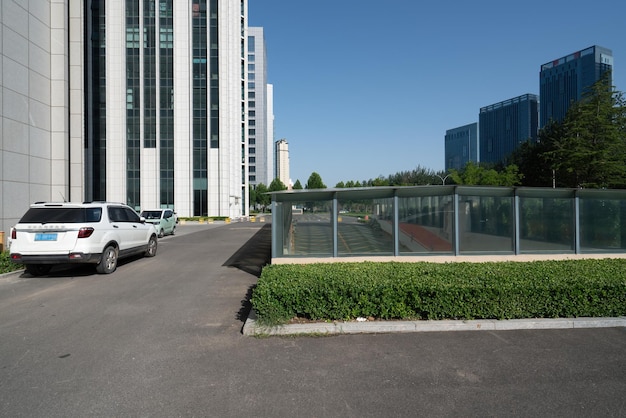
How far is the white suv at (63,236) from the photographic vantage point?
8.95 meters

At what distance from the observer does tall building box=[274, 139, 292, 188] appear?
166000 millimetres

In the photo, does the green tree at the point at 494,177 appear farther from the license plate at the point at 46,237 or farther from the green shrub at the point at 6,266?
the green shrub at the point at 6,266

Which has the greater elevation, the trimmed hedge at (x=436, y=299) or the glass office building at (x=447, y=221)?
the glass office building at (x=447, y=221)

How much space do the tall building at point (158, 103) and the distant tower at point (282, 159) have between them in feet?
379

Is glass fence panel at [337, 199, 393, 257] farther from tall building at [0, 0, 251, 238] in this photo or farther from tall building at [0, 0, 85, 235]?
tall building at [0, 0, 251, 238]

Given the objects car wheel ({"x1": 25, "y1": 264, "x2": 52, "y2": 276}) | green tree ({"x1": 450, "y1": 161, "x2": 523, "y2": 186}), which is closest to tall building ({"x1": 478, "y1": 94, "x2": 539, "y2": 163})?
green tree ({"x1": 450, "y1": 161, "x2": 523, "y2": 186})

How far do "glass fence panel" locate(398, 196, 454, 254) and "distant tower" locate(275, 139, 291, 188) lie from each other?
156564 mm

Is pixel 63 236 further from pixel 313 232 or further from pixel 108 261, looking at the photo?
pixel 313 232

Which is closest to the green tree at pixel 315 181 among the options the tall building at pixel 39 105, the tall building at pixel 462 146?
the tall building at pixel 39 105

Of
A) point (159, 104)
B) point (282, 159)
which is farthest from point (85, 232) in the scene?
point (282, 159)

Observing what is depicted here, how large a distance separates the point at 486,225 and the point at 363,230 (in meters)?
3.32

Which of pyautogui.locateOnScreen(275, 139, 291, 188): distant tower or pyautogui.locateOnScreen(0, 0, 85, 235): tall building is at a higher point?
pyautogui.locateOnScreen(275, 139, 291, 188): distant tower

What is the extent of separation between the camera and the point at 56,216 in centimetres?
917

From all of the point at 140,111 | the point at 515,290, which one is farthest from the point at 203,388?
the point at 140,111
